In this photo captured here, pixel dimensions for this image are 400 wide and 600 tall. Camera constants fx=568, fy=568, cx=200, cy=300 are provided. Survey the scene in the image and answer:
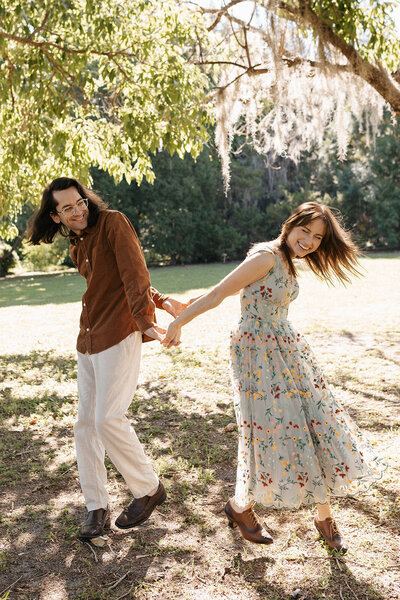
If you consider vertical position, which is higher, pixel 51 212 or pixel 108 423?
pixel 51 212

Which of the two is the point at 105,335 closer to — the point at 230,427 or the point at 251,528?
the point at 251,528

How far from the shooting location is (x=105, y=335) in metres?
2.99

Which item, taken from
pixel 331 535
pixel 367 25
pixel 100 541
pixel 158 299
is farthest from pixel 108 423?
pixel 367 25

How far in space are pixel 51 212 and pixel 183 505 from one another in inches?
77.1

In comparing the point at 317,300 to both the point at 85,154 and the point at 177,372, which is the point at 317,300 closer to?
the point at 177,372

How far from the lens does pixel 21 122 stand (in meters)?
6.97

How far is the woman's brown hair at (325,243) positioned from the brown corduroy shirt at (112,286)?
78 centimetres

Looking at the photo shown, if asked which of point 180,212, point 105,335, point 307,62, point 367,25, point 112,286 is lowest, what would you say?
point 105,335

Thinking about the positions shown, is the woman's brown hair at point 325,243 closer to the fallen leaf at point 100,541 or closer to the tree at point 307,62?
the fallen leaf at point 100,541

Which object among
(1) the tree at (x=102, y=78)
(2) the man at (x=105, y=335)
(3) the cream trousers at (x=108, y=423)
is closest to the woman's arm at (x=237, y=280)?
(2) the man at (x=105, y=335)

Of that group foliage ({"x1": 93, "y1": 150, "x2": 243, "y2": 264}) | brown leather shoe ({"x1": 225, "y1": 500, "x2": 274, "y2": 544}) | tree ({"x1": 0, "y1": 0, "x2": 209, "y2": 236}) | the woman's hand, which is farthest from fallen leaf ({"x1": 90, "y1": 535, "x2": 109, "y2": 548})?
foliage ({"x1": 93, "y1": 150, "x2": 243, "y2": 264})

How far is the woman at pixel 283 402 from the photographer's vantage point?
9.32ft

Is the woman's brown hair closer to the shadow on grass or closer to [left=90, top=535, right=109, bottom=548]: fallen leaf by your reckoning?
the shadow on grass

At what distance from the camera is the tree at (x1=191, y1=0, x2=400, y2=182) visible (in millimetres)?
5570
